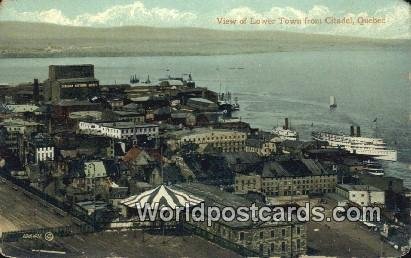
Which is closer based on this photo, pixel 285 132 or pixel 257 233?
pixel 257 233

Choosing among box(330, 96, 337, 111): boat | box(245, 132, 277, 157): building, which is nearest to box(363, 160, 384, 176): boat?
box(330, 96, 337, 111): boat

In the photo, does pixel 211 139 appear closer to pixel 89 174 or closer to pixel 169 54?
pixel 169 54

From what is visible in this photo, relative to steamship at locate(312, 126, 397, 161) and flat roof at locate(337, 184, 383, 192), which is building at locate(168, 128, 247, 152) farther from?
flat roof at locate(337, 184, 383, 192)

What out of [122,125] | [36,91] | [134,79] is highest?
[134,79]

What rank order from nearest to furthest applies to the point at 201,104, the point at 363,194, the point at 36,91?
the point at 363,194 < the point at 36,91 < the point at 201,104

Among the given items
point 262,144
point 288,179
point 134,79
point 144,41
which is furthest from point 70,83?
point 288,179

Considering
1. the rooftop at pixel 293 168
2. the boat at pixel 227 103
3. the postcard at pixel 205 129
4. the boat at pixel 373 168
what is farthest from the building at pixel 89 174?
the boat at pixel 373 168

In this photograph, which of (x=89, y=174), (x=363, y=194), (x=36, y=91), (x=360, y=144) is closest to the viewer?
(x=363, y=194)

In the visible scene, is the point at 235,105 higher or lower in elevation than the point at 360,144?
higher
